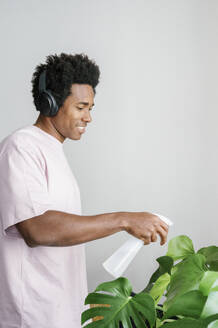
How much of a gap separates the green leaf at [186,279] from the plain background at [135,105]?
1267 mm

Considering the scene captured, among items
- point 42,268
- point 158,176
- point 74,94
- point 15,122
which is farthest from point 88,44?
point 42,268

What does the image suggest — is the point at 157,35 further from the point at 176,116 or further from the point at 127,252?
the point at 127,252

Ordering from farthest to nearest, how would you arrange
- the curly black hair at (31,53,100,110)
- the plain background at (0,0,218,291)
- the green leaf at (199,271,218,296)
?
the plain background at (0,0,218,291)
the curly black hair at (31,53,100,110)
the green leaf at (199,271,218,296)

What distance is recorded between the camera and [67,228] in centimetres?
102

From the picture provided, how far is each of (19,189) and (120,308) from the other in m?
0.41

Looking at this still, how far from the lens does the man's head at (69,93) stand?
1.25 metres

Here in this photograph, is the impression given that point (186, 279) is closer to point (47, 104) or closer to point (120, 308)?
point (120, 308)

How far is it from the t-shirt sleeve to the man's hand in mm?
226

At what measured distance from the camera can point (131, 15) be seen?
2119 millimetres

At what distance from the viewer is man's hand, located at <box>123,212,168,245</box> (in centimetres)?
97

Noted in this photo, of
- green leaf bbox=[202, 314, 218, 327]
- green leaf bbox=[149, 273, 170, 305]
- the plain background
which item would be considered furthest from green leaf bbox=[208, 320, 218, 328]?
the plain background

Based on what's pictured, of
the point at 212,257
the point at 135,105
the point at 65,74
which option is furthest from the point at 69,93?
the point at 135,105

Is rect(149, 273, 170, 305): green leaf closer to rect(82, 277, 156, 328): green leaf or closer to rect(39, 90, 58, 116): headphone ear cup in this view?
rect(82, 277, 156, 328): green leaf

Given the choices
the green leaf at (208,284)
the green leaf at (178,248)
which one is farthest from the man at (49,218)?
the green leaf at (208,284)
